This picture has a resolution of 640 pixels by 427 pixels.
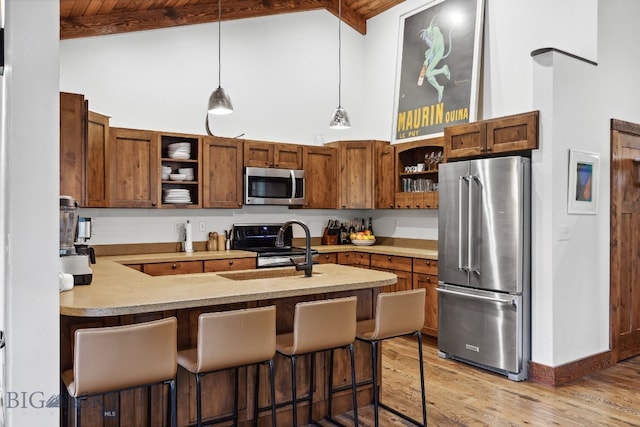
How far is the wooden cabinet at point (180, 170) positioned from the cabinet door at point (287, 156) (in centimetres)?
93

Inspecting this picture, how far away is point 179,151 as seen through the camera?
535 cm

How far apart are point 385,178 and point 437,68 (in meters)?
1.40

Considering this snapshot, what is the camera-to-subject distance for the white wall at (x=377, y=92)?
4.00m

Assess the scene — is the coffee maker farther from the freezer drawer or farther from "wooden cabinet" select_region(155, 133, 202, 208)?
the freezer drawer

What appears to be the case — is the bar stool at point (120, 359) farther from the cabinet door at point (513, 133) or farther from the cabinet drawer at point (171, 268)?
the cabinet door at point (513, 133)

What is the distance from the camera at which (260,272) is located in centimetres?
368

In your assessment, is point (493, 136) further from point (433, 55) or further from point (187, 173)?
point (187, 173)

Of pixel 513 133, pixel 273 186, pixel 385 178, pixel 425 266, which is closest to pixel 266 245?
pixel 273 186

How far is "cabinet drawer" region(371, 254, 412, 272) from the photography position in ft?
17.8

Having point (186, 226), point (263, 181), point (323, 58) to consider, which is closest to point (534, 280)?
point (263, 181)

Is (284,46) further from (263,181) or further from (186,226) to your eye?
(186,226)

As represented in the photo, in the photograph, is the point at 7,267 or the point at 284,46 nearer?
the point at 7,267

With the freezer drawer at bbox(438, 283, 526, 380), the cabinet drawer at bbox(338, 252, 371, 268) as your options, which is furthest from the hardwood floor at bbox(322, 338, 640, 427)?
the cabinet drawer at bbox(338, 252, 371, 268)

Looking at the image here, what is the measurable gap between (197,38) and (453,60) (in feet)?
9.42
